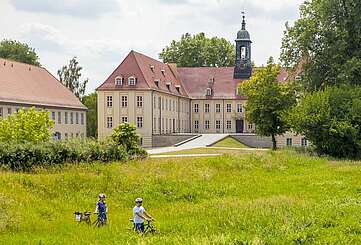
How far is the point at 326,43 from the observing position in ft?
169

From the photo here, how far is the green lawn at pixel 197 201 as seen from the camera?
16.9 metres

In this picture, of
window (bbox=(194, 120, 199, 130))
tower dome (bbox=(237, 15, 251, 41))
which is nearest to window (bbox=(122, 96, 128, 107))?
window (bbox=(194, 120, 199, 130))

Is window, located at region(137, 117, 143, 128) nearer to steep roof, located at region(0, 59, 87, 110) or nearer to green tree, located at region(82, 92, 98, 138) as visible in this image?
steep roof, located at region(0, 59, 87, 110)

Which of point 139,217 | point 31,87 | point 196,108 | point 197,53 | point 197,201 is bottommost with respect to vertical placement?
point 197,201

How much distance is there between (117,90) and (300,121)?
35.2 m

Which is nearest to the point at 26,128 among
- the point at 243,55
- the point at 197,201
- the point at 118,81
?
the point at 197,201

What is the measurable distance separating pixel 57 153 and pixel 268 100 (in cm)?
2700

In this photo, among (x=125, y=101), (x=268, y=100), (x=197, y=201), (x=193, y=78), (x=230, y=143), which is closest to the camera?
(x=197, y=201)

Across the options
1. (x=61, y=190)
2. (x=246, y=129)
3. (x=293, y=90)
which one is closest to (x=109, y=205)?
(x=61, y=190)

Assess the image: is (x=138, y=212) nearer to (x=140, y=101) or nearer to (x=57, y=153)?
(x=57, y=153)

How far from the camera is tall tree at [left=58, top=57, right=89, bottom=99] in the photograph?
100125 millimetres

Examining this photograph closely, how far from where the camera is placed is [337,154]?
4653cm

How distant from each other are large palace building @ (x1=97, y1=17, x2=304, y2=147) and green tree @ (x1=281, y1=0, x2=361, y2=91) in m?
26.8

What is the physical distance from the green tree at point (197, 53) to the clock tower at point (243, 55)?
1279 cm
